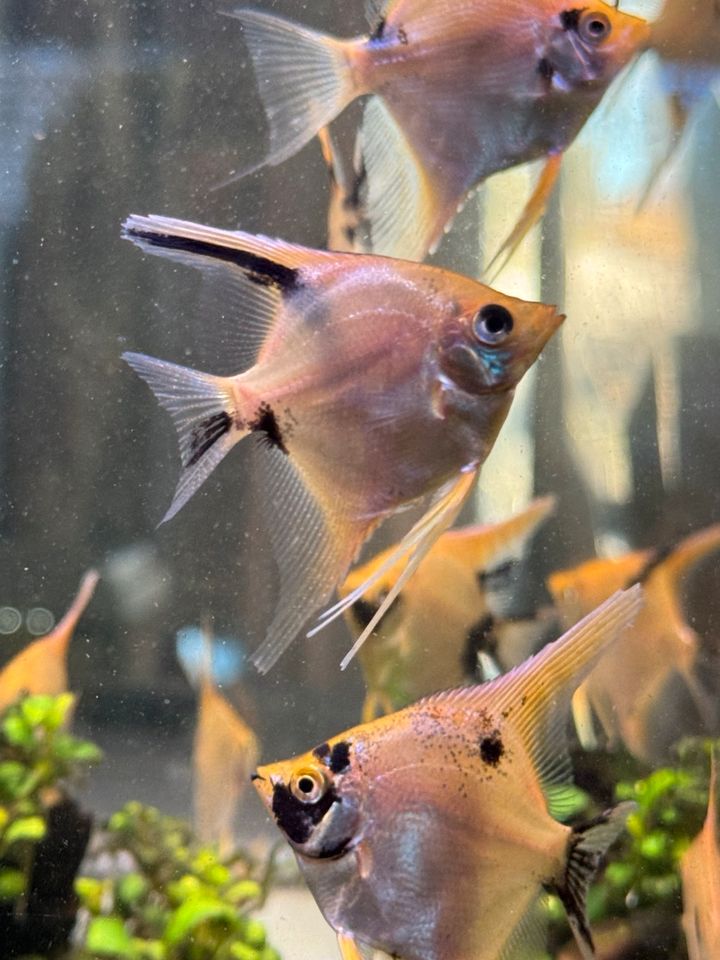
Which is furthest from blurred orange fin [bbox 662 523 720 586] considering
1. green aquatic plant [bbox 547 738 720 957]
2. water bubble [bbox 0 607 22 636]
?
water bubble [bbox 0 607 22 636]

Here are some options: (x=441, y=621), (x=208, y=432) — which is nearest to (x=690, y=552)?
(x=441, y=621)

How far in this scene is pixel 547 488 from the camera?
61.6 inches

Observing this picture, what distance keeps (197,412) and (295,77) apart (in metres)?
0.38

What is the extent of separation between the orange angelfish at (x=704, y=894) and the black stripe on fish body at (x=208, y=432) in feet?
2.82

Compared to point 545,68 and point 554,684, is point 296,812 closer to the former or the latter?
point 554,684

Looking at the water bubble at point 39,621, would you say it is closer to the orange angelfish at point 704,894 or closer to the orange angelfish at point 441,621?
the orange angelfish at point 441,621

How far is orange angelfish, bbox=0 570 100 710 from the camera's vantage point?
1689mm

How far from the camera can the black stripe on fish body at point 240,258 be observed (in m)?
0.74

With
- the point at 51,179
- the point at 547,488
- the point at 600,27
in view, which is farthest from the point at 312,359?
the point at 51,179

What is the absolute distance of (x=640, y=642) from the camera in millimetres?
1431

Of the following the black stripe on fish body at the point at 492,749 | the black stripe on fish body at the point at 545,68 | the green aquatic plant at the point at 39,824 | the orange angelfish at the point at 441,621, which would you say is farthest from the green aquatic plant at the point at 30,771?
the black stripe on fish body at the point at 545,68

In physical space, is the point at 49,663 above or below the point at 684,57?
below

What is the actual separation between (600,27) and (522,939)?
85 cm

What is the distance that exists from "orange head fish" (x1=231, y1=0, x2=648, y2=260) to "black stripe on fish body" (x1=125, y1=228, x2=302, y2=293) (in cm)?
20
